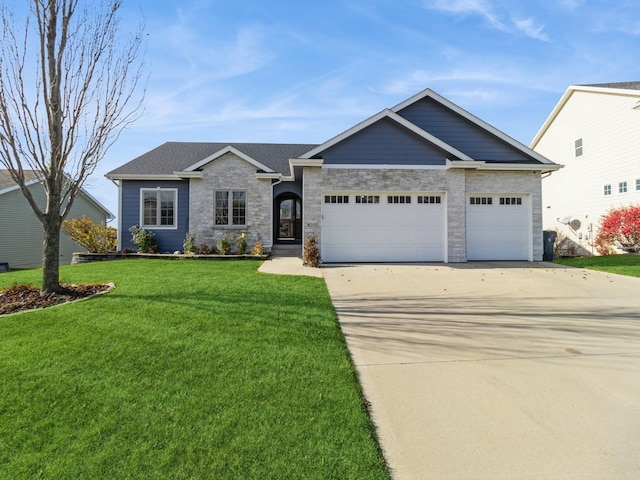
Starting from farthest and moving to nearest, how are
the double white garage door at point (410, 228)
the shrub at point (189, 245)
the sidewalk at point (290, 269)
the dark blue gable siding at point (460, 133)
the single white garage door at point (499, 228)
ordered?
1. the shrub at point (189, 245)
2. the dark blue gable siding at point (460, 133)
3. the single white garage door at point (499, 228)
4. the double white garage door at point (410, 228)
5. the sidewalk at point (290, 269)

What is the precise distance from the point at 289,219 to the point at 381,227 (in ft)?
35.5

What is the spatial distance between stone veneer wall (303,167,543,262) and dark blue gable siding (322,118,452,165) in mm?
381

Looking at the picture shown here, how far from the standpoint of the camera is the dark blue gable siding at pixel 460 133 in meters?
13.2

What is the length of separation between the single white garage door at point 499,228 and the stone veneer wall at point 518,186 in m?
0.19

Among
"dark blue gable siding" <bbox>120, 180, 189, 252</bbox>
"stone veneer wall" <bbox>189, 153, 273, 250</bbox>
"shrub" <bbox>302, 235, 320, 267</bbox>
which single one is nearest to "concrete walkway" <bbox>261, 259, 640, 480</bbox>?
"shrub" <bbox>302, 235, 320, 267</bbox>

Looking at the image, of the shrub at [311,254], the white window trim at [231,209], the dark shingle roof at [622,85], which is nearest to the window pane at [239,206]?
the white window trim at [231,209]

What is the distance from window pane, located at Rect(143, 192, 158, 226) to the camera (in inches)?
599

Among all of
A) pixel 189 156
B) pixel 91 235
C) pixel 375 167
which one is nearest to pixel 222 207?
pixel 189 156

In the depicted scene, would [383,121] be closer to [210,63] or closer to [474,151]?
[474,151]

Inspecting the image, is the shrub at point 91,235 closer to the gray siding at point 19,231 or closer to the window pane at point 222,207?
the window pane at point 222,207

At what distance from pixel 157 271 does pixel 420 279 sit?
7248 millimetres

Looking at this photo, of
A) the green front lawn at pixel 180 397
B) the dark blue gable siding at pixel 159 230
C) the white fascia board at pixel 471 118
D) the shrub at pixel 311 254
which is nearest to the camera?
the green front lawn at pixel 180 397

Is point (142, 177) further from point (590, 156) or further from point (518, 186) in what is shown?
point (590, 156)

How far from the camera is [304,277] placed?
8.90 metres
